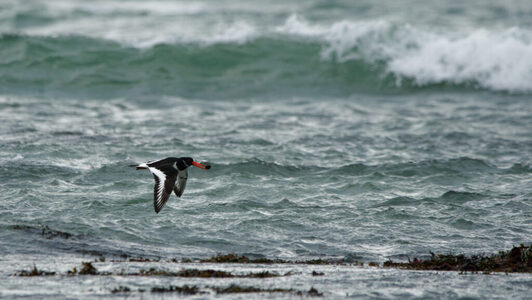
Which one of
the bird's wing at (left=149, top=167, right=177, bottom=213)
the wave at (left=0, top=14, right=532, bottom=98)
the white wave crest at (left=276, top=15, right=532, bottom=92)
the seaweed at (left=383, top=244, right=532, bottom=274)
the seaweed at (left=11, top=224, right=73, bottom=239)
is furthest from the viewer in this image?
the white wave crest at (left=276, top=15, right=532, bottom=92)

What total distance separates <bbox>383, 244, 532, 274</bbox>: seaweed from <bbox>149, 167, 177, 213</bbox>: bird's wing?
120 inches

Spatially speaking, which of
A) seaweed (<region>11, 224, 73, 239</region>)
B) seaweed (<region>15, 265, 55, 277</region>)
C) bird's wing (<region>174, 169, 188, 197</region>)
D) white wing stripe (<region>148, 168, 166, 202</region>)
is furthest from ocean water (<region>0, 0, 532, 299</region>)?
white wing stripe (<region>148, 168, 166, 202</region>)

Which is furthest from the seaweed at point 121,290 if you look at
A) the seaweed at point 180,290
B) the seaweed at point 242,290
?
the seaweed at point 242,290

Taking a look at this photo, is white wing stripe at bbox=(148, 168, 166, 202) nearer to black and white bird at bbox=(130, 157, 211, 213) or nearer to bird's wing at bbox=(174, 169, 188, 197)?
black and white bird at bbox=(130, 157, 211, 213)

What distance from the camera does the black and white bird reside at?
917 centimetres

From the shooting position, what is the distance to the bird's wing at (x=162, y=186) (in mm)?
9148

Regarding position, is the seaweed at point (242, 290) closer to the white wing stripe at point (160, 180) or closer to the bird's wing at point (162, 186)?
the bird's wing at point (162, 186)

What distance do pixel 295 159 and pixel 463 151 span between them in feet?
11.5

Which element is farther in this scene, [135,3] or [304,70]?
[135,3]

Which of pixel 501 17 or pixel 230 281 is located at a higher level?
pixel 501 17

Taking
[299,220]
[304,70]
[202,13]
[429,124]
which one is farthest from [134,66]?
→ [299,220]

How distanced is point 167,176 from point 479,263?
4.17 m

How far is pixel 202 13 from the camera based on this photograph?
29.3 m

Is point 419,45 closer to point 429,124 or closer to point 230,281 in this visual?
point 429,124
